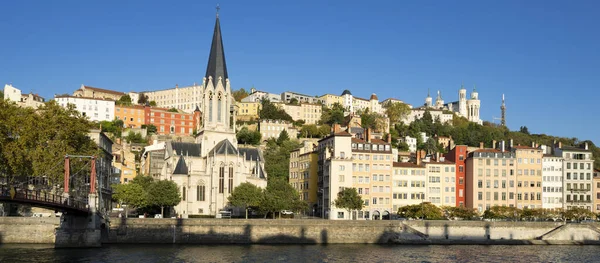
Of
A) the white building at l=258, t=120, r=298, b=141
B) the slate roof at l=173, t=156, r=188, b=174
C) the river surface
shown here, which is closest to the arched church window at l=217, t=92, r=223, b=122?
the slate roof at l=173, t=156, r=188, b=174

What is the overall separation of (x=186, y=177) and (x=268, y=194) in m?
17.0

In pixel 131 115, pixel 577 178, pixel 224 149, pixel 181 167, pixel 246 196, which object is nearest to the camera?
pixel 246 196

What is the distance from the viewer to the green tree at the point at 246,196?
285 ft

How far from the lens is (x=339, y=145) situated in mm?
96312

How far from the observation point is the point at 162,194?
277ft

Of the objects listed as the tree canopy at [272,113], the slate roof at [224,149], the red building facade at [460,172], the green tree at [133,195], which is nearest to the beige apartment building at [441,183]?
the red building facade at [460,172]

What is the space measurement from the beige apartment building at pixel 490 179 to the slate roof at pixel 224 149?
36689 mm

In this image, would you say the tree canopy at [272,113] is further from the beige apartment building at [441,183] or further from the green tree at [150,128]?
the beige apartment building at [441,183]

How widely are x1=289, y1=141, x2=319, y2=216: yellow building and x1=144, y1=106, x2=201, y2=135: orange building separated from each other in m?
54.7

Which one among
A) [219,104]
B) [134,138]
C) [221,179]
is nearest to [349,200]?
[221,179]

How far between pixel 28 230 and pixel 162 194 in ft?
63.3

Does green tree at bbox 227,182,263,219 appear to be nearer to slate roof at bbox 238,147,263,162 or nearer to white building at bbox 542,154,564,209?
slate roof at bbox 238,147,263,162

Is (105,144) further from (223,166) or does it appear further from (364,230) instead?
(364,230)

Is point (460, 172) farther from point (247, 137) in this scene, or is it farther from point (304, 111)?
point (304, 111)
